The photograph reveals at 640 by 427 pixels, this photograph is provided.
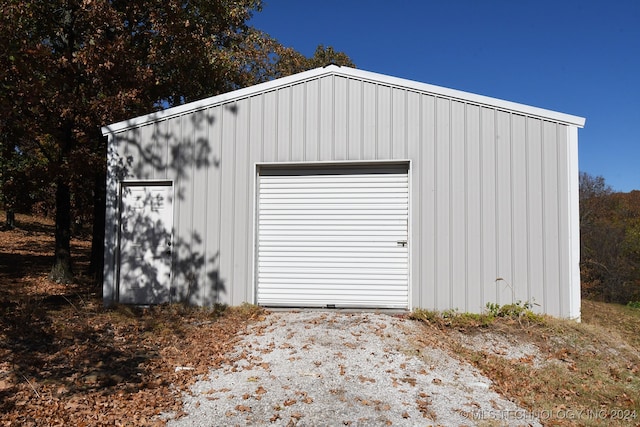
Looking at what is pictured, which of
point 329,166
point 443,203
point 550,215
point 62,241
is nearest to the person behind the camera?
point 550,215

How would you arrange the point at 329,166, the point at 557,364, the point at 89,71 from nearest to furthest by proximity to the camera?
1. the point at 557,364
2. the point at 329,166
3. the point at 89,71

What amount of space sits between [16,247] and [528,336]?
60.4 feet

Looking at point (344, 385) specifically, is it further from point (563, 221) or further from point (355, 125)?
point (563, 221)

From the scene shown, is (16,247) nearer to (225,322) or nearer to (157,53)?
(157,53)

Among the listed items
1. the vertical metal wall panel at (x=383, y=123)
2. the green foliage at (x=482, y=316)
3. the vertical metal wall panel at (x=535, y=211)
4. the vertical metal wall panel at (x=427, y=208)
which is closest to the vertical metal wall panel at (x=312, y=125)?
Answer: the vertical metal wall panel at (x=383, y=123)

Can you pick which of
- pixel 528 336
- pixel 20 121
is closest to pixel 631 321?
pixel 528 336

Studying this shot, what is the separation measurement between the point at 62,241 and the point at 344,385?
348 inches

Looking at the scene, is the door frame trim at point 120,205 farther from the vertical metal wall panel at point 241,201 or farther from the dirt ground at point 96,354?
the vertical metal wall panel at point 241,201

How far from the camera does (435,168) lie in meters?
7.55

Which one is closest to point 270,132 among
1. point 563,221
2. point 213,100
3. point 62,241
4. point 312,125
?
point 312,125

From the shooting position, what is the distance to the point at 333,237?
7.93 m

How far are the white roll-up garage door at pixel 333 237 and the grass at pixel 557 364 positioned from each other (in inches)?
40.1

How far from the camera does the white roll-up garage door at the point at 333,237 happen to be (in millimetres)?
7766

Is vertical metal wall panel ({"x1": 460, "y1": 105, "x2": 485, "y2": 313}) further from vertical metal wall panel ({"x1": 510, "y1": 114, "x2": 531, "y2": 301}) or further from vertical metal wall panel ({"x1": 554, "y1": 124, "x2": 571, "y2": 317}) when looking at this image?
vertical metal wall panel ({"x1": 554, "y1": 124, "x2": 571, "y2": 317})
